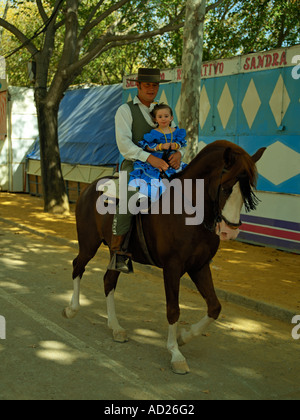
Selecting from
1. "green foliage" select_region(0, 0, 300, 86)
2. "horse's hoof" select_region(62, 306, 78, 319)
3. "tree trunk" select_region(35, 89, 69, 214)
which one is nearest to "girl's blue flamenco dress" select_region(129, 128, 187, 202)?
"horse's hoof" select_region(62, 306, 78, 319)

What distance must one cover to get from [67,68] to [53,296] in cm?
1046

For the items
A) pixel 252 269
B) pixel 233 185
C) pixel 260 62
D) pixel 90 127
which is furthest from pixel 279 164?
pixel 90 127

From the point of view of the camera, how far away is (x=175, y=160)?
18.6ft

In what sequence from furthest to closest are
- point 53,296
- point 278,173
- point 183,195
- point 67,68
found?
point 67,68 < point 278,173 < point 53,296 < point 183,195

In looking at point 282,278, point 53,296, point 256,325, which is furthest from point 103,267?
point 256,325

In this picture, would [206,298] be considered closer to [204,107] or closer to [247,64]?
[247,64]

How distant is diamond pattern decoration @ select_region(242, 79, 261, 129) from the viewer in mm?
12812

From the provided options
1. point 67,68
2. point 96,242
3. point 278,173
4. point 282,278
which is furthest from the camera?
point 67,68

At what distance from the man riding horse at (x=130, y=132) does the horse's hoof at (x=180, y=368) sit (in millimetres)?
1269

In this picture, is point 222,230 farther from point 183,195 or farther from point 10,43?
point 10,43

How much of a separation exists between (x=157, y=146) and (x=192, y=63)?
20.4 ft

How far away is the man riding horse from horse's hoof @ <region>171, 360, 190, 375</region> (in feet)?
4.16

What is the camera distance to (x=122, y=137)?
5762 mm

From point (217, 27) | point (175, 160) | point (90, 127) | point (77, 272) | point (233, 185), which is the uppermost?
point (217, 27)
